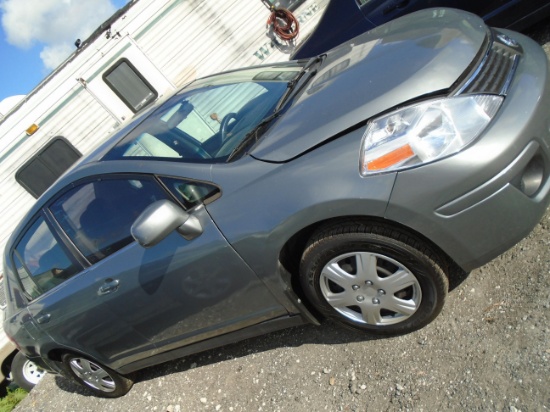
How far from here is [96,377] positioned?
4113mm

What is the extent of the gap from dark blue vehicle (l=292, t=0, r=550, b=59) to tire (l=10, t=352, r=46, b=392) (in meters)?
5.22

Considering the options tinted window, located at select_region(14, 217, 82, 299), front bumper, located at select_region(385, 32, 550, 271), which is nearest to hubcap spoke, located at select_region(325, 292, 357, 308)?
front bumper, located at select_region(385, 32, 550, 271)

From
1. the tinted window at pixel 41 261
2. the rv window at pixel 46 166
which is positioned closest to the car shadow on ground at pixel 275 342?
the tinted window at pixel 41 261

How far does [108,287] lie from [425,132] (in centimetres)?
219

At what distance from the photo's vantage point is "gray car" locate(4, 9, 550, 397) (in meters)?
2.29

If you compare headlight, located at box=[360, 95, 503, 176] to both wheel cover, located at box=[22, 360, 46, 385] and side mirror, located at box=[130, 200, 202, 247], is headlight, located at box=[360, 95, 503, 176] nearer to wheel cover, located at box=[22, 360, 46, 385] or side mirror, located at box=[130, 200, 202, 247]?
side mirror, located at box=[130, 200, 202, 247]

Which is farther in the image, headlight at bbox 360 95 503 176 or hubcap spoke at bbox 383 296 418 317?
hubcap spoke at bbox 383 296 418 317

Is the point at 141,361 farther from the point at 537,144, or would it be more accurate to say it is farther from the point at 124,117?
the point at 124,117

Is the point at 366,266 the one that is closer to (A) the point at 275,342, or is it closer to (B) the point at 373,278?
(B) the point at 373,278

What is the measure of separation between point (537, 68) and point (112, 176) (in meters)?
2.51

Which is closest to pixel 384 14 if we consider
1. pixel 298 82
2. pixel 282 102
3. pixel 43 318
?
pixel 298 82

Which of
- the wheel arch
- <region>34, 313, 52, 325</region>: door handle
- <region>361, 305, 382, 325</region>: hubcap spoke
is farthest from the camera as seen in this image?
<region>34, 313, 52, 325</region>: door handle

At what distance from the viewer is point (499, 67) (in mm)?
2598

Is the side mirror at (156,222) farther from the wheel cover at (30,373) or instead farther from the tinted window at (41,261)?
the wheel cover at (30,373)
